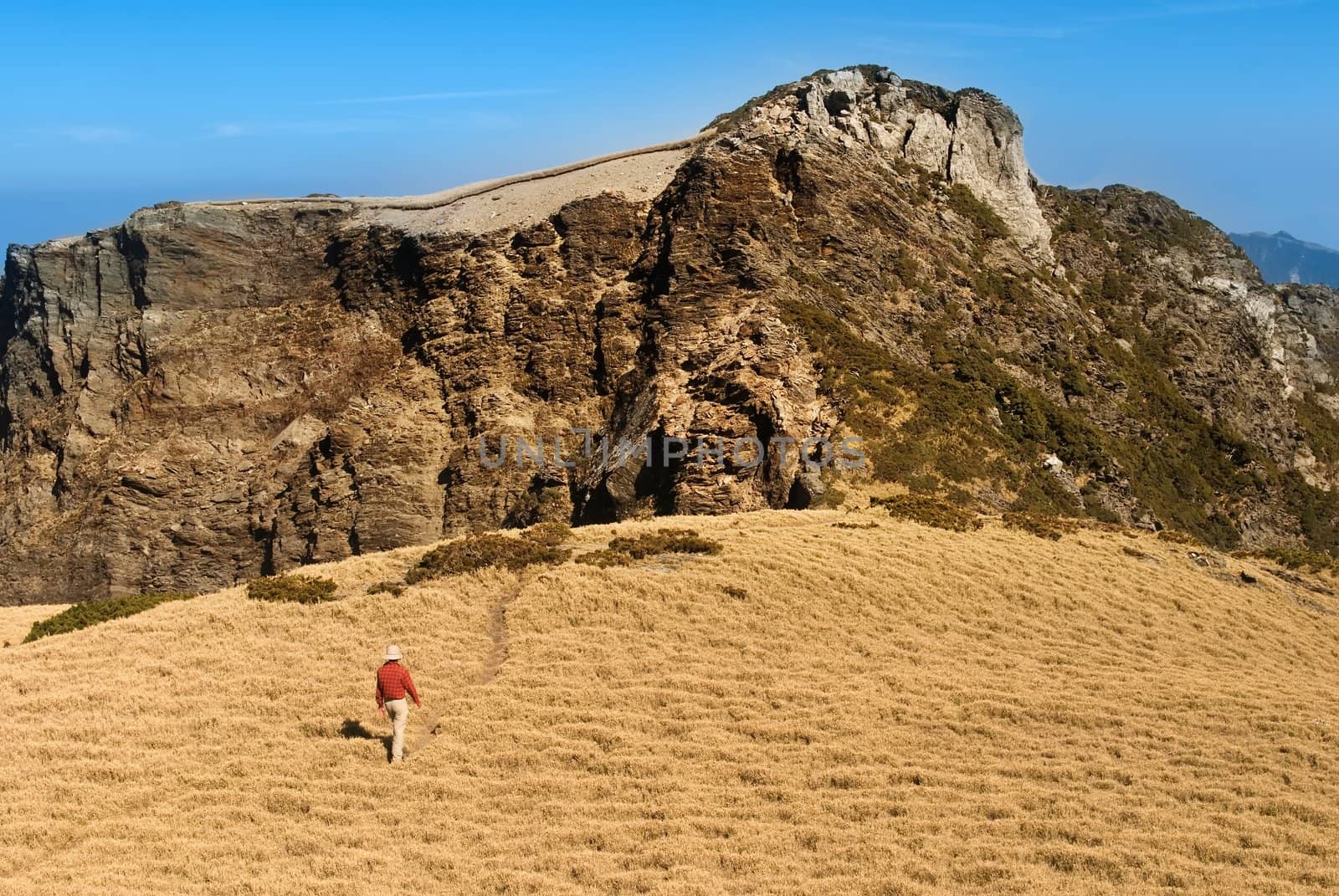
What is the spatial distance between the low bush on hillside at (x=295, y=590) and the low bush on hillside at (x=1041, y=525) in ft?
A: 78.2

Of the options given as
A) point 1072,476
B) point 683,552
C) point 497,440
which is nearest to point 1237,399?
point 1072,476

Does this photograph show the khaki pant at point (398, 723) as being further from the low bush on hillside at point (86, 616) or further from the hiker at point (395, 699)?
the low bush on hillside at point (86, 616)

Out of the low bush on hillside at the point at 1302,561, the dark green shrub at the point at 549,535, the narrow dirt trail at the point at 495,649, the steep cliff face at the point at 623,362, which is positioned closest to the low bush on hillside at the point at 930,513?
the steep cliff face at the point at 623,362

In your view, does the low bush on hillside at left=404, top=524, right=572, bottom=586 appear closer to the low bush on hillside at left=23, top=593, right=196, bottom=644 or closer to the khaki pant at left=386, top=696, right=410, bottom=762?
A: the low bush on hillside at left=23, top=593, right=196, bottom=644

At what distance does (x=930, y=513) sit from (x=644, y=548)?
1176cm

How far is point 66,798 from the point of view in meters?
17.7

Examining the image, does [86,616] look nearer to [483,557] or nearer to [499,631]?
[483,557]

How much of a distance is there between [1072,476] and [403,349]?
39713mm

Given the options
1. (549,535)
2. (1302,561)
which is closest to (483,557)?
(549,535)

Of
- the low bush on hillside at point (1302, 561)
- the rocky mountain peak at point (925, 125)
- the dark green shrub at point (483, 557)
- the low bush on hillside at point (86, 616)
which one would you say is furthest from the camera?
the rocky mountain peak at point (925, 125)

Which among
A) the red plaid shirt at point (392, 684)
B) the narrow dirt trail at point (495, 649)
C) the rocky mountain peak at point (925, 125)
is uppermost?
the rocky mountain peak at point (925, 125)

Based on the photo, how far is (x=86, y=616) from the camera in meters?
31.0

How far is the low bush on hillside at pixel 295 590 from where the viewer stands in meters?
29.2

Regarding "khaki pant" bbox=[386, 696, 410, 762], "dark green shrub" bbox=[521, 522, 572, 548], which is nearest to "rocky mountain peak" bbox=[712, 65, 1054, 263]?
"dark green shrub" bbox=[521, 522, 572, 548]
